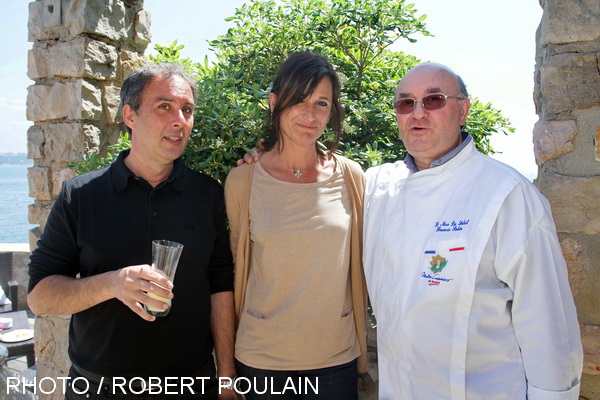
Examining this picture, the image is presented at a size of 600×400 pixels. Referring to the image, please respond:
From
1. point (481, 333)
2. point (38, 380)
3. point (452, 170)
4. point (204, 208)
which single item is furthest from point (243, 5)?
point (38, 380)

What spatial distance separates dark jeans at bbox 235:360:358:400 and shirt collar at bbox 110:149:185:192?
0.85 metres

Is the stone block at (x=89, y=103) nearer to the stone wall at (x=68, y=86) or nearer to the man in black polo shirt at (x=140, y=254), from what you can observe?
the stone wall at (x=68, y=86)

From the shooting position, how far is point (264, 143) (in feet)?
7.87

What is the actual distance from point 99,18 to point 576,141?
3.18 m

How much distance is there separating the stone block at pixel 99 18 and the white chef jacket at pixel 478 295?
2.77 m

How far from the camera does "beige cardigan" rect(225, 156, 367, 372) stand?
2145 millimetres

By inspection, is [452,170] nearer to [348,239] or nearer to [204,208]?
[348,239]

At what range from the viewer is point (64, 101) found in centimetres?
359

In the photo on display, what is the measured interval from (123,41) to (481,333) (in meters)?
3.32

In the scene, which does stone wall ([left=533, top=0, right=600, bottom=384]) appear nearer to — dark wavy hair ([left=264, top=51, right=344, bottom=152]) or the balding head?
the balding head

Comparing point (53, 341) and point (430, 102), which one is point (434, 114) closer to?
point (430, 102)

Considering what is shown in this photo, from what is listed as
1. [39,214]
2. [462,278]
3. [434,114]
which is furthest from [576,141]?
[39,214]

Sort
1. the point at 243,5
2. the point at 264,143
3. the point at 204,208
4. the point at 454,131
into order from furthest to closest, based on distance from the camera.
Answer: the point at 243,5 → the point at 264,143 → the point at 204,208 → the point at 454,131

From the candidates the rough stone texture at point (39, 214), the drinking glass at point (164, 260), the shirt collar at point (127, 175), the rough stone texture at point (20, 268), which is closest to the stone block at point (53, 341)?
the rough stone texture at point (39, 214)
